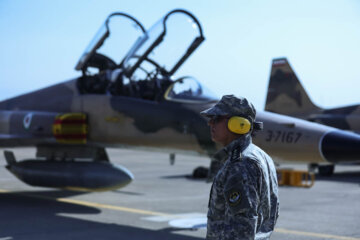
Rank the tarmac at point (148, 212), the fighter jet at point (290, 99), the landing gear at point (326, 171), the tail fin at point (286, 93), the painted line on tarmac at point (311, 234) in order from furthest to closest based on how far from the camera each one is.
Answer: the tail fin at point (286, 93) → the fighter jet at point (290, 99) → the landing gear at point (326, 171) → the tarmac at point (148, 212) → the painted line on tarmac at point (311, 234)

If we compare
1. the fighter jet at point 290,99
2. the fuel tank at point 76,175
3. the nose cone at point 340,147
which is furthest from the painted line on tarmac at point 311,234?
the fighter jet at point 290,99

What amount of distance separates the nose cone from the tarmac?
3.61 ft

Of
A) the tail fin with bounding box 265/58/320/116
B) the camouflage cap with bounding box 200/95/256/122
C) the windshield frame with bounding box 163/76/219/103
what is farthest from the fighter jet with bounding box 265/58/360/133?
the camouflage cap with bounding box 200/95/256/122

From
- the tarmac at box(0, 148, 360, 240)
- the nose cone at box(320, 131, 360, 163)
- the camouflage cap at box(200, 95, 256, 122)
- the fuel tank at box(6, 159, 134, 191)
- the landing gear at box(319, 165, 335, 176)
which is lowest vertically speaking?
the landing gear at box(319, 165, 335, 176)

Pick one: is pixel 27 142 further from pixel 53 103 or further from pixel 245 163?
pixel 245 163

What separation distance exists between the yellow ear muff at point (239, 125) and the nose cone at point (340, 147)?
15.7 feet

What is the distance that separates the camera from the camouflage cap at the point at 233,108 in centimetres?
275

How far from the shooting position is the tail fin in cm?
2119

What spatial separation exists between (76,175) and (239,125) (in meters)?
7.05

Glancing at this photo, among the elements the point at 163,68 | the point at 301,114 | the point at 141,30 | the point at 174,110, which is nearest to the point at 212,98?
the point at 174,110

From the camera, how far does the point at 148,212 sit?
8.84 m

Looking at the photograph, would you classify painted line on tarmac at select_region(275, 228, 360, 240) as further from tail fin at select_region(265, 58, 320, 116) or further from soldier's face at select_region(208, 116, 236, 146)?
tail fin at select_region(265, 58, 320, 116)

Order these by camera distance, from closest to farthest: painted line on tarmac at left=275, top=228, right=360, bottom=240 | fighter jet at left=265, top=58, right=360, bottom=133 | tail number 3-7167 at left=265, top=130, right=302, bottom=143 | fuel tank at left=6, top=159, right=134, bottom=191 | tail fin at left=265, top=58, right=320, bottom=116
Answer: painted line on tarmac at left=275, top=228, right=360, bottom=240 < tail number 3-7167 at left=265, top=130, right=302, bottom=143 < fuel tank at left=6, top=159, right=134, bottom=191 < fighter jet at left=265, top=58, right=360, bottom=133 < tail fin at left=265, top=58, right=320, bottom=116

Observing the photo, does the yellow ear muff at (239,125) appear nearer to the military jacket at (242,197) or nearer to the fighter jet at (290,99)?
the military jacket at (242,197)
